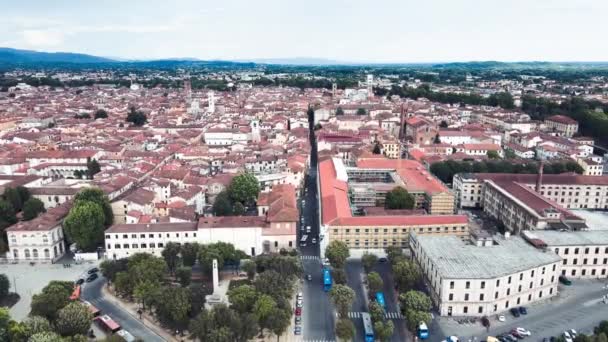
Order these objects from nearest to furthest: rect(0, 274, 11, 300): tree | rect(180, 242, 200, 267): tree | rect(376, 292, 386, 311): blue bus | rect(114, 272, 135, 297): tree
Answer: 1. rect(376, 292, 386, 311): blue bus
2. rect(114, 272, 135, 297): tree
3. rect(0, 274, 11, 300): tree
4. rect(180, 242, 200, 267): tree

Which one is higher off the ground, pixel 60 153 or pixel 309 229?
pixel 60 153

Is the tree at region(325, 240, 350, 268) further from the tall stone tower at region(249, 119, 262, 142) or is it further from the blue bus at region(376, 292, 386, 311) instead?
the tall stone tower at region(249, 119, 262, 142)

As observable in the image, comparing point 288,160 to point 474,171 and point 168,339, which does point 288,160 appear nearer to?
point 474,171

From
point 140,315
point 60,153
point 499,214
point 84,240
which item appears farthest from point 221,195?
point 60,153

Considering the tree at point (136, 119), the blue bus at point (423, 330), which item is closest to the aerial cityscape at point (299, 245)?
the blue bus at point (423, 330)

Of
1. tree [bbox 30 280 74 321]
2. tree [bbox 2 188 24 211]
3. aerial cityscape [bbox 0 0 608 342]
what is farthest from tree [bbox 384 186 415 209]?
tree [bbox 2 188 24 211]

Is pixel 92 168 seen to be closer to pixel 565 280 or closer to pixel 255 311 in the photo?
pixel 255 311

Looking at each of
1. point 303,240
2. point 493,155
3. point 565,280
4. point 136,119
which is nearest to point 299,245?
point 303,240
